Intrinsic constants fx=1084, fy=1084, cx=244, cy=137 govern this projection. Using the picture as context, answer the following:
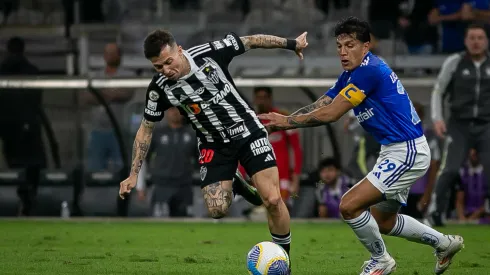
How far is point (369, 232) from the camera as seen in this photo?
27.9 ft

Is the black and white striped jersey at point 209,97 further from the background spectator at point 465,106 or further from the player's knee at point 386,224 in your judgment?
the background spectator at point 465,106

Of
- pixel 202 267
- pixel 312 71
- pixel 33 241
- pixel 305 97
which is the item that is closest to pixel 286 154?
pixel 305 97

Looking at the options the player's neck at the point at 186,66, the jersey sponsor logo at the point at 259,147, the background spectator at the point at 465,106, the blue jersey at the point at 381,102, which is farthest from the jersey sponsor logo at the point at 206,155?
the background spectator at the point at 465,106

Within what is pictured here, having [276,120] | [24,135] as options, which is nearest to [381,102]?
[276,120]

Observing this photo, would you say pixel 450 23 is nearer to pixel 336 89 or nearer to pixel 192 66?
pixel 336 89

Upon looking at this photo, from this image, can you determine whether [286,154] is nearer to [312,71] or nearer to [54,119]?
[312,71]

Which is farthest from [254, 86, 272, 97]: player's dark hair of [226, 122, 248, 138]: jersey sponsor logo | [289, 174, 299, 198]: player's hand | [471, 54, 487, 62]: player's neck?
[226, 122, 248, 138]: jersey sponsor logo

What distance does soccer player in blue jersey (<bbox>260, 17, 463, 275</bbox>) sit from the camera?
8.48 m

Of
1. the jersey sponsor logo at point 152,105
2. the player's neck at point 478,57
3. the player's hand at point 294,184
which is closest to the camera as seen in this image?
the jersey sponsor logo at point 152,105

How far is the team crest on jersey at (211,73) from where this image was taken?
9211 mm

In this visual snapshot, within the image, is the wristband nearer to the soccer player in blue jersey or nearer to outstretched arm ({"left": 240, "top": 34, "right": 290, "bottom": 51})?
outstretched arm ({"left": 240, "top": 34, "right": 290, "bottom": 51})

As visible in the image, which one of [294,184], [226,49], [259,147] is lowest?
[294,184]

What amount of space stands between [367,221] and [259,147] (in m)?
1.29

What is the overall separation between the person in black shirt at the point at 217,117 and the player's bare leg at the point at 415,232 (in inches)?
31.6
